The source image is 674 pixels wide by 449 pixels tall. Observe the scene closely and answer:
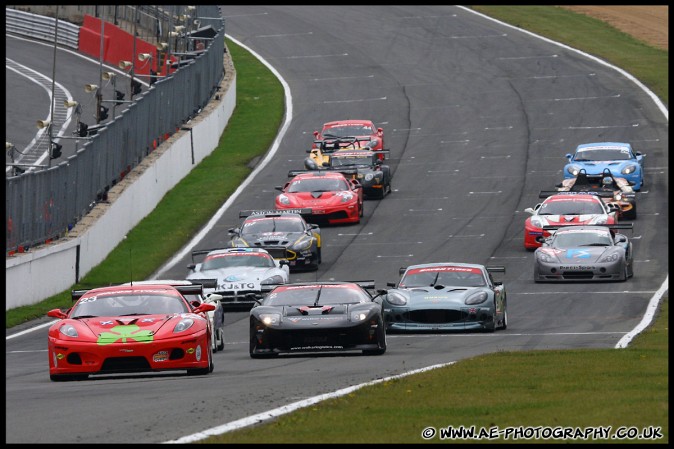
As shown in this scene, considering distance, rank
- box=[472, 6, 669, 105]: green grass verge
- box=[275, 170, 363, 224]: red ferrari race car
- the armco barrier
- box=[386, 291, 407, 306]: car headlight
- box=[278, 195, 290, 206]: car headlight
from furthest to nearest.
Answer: box=[472, 6, 669, 105]: green grass verge < box=[275, 170, 363, 224]: red ferrari race car < box=[278, 195, 290, 206]: car headlight < the armco barrier < box=[386, 291, 407, 306]: car headlight

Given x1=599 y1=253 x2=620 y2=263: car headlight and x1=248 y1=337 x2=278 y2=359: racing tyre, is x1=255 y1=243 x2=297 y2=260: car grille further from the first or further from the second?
x1=248 y1=337 x2=278 y2=359: racing tyre

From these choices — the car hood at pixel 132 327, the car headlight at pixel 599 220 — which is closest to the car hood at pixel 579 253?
the car headlight at pixel 599 220

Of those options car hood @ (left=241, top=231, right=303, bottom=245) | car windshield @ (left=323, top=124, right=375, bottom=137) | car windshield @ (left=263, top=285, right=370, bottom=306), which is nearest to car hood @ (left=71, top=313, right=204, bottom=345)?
car windshield @ (left=263, top=285, right=370, bottom=306)

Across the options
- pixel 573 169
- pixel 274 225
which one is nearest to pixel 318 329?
pixel 274 225

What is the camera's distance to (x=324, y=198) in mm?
39719

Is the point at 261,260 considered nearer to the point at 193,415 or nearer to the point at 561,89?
the point at 193,415

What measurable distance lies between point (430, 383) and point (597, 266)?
53.6ft

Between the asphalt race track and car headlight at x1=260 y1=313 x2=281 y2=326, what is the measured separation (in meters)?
0.59

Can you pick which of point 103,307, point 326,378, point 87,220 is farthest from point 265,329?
point 87,220

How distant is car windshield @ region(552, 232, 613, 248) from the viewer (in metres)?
31.2

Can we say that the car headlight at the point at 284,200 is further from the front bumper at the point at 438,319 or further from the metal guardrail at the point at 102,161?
the front bumper at the point at 438,319

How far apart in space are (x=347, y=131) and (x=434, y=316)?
2630 centimetres

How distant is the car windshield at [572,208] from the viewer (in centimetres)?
3534

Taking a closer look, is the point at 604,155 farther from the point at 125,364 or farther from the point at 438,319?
the point at 125,364
